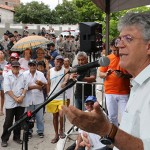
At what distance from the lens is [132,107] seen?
1623 millimetres

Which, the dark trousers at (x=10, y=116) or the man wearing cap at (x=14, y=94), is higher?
the man wearing cap at (x=14, y=94)

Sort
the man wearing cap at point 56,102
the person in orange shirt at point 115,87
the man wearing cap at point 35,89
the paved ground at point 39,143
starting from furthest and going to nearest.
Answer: the man wearing cap at point 35,89 < the man wearing cap at point 56,102 < the paved ground at point 39,143 < the person in orange shirt at point 115,87

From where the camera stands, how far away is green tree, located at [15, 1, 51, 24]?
50.5 m

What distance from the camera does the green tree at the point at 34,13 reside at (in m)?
50.5

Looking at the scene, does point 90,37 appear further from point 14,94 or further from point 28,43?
point 28,43

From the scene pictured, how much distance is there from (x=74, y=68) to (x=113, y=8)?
3.78 m

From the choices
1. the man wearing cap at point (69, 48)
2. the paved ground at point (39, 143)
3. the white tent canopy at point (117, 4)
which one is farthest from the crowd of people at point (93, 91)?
the man wearing cap at point (69, 48)

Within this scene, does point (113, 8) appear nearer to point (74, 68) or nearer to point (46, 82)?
point (46, 82)

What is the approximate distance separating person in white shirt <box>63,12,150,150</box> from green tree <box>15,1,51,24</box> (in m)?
49.7

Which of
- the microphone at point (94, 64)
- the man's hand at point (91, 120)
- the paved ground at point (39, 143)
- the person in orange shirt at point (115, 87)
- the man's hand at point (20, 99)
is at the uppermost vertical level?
the microphone at point (94, 64)

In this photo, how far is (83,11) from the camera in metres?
35.0

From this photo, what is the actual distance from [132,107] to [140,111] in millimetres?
80

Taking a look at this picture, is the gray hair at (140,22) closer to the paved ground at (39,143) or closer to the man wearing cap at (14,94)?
the man wearing cap at (14,94)

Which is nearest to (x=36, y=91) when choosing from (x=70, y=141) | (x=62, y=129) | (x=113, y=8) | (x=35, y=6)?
(x=62, y=129)
